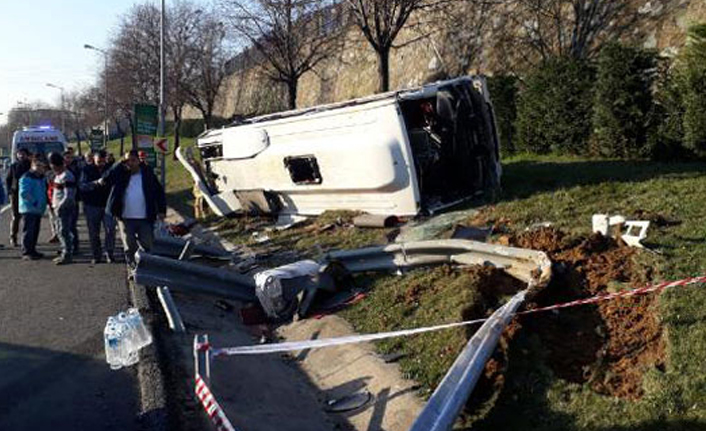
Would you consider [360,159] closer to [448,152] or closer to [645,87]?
[448,152]

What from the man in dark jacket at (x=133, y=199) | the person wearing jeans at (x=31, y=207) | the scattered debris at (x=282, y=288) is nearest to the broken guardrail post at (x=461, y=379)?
the scattered debris at (x=282, y=288)

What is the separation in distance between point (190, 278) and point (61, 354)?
1.79 metres

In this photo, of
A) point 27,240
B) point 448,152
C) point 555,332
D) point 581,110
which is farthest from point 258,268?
point 581,110

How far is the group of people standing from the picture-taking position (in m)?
9.11

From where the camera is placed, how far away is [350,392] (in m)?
5.41

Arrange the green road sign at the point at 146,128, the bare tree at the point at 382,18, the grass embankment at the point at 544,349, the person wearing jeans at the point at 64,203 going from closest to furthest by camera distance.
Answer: the grass embankment at the point at 544,349
the person wearing jeans at the point at 64,203
the bare tree at the point at 382,18
the green road sign at the point at 146,128

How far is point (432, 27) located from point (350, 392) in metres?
17.7

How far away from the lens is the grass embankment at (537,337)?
4.22 meters

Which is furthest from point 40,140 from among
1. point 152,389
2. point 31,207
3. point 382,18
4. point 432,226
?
point 152,389

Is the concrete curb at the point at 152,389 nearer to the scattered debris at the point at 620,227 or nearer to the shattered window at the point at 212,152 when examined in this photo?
the scattered debris at the point at 620,227

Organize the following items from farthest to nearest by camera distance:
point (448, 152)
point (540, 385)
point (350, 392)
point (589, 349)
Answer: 1. point (448, 152)
2. point (350, 392)
3. point (589, 349)
4. point (540, 385)

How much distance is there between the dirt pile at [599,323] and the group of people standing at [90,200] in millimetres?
5191

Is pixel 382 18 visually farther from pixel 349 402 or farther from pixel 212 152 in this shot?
pixel 349 402

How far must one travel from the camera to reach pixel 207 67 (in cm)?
3422
